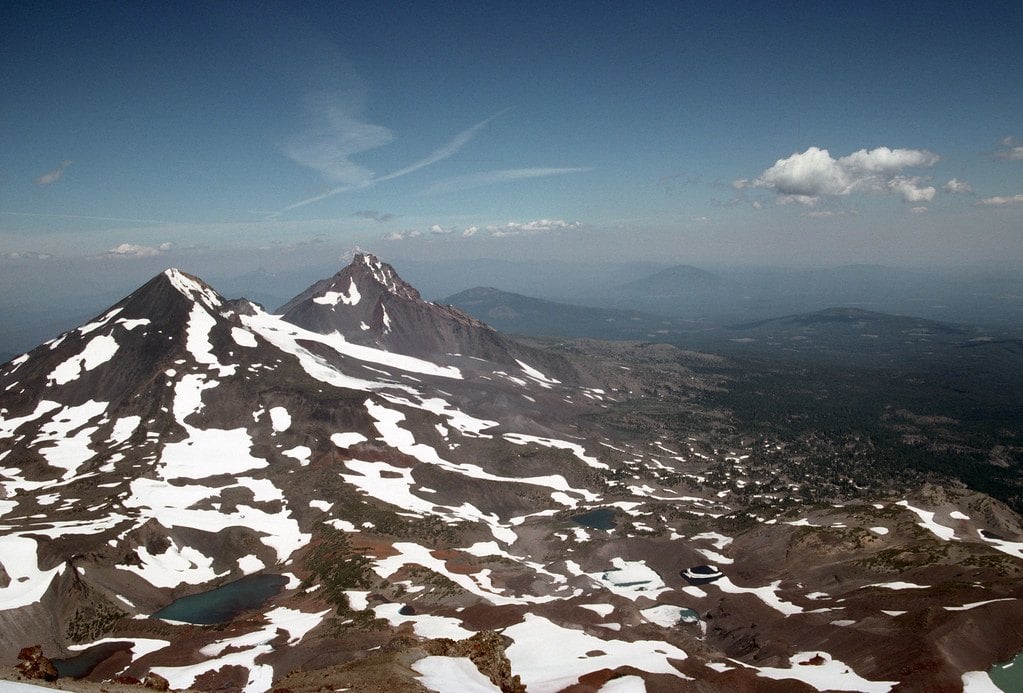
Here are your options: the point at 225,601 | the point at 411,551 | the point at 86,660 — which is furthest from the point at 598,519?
the point at 86,660

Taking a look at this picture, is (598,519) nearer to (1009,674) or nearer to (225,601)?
(225,601)

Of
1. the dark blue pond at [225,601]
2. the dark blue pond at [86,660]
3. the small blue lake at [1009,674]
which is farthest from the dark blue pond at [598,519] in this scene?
the dark blue pond at [86,660]

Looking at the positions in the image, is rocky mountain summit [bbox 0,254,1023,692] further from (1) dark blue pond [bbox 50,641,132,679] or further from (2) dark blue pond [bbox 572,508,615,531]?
(2) dark blue pond [bbox 572,508,615,531]

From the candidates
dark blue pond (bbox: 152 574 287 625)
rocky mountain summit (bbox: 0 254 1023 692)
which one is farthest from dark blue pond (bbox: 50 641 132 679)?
dark blue pond (bbox: 152 574 287 625)

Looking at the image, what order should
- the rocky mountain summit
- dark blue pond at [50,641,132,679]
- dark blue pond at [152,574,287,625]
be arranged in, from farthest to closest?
1. dark blue pond at [152,574,287,625]
2. dark blue pond at [50,641,132,679]
3. the rocky mountain summit

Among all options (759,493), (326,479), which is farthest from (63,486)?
(759,493)

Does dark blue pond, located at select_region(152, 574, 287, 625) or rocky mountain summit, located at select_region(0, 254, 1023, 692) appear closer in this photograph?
rocky mountain summit, located at select_region(0, 254, 1023, 692)
